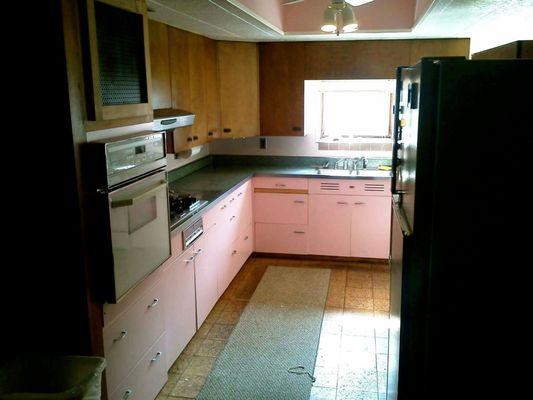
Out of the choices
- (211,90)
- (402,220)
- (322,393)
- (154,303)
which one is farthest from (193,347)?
(211,90)

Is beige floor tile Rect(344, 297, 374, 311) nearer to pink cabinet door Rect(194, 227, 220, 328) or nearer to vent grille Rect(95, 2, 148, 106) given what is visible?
pink cabinet door Rect(194, 227, 220, 328)

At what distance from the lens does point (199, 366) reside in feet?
11.0

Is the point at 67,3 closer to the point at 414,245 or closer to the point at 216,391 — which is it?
the point at 414,245

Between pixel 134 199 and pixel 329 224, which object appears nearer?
pixel 134 199

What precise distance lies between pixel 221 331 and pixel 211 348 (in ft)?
0.86

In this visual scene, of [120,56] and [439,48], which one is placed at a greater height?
[439,48]

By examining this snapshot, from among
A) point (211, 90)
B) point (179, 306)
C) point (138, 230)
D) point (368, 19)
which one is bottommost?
point (179, 306)

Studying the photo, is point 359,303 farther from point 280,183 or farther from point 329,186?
point 280,183

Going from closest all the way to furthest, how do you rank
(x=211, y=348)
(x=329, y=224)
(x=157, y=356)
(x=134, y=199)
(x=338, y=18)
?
(x=134, y=199) < (x=157, y=356) < (x=338, y=18) < (x=211, y=348) < (x=329, y=224)

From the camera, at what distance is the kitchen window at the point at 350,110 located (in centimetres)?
542

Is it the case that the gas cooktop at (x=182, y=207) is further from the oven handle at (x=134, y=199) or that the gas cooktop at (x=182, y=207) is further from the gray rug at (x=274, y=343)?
the gray rug at (x=274, y=343)

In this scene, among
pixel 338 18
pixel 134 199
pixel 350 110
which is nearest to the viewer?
pixel 134 199

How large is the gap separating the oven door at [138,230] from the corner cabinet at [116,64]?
326mm

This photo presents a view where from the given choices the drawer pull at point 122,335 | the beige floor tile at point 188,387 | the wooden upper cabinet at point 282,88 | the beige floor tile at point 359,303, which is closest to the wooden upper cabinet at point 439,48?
the wooden upper cabinet at point 282,88
